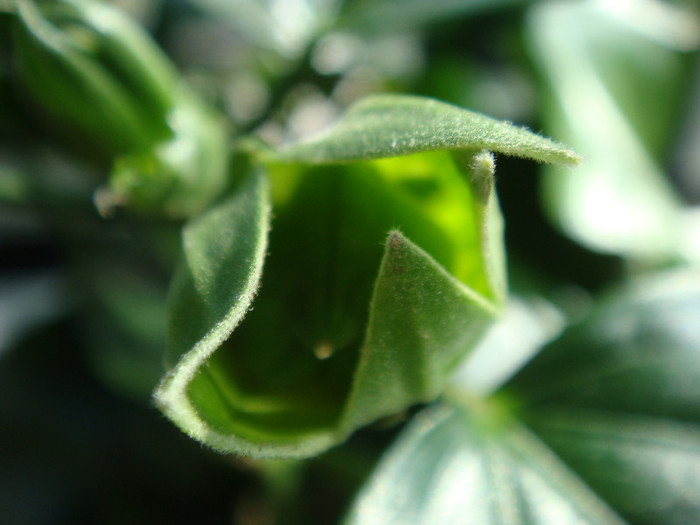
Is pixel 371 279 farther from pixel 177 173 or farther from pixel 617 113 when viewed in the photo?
pixel 617 113

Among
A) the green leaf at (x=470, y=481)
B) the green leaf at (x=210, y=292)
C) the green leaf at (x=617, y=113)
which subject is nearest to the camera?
the green leaf at (x=210, y=292)

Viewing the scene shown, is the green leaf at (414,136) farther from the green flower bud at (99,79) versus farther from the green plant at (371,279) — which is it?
the green flower bud at (99,79)

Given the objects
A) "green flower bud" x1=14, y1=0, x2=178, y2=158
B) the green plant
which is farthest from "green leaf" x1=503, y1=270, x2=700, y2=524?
"green flower bud" x1=14, y1=0, x2=178, y2=158

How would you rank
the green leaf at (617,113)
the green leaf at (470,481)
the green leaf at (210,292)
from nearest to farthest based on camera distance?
the green leaf at (210,292) < the green leaf at (470,481) < the green leaf at (617,113)

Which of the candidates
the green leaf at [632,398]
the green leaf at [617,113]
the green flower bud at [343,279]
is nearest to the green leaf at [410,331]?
the green flower bud at [343,279]

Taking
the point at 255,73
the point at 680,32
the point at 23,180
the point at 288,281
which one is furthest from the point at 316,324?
the point at 680,32

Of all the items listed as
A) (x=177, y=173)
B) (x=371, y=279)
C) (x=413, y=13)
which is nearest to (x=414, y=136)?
(x=371, y=279)

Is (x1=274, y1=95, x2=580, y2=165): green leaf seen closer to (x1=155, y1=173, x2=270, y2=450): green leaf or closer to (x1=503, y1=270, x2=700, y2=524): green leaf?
(x1=155, y1=173, x2=270, y2=450): green leaf
